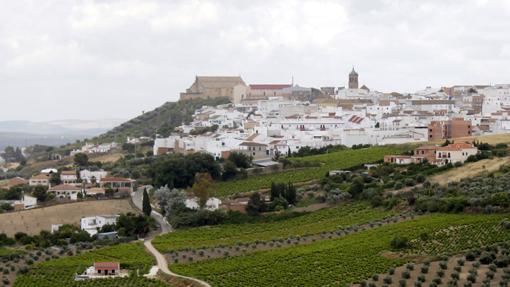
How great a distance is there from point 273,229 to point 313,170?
13.0 m

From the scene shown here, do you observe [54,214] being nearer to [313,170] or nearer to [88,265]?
[88,265]

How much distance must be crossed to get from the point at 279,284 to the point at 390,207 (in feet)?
52.8

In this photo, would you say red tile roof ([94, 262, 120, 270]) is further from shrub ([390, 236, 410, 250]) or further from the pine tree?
the pine tree

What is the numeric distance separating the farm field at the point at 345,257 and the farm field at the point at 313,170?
53.8 ft

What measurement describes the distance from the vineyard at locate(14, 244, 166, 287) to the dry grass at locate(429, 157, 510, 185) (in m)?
20.0

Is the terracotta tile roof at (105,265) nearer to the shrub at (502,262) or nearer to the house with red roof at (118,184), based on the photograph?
the shrub at (502,262)

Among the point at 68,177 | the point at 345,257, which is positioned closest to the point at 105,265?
the point at 345,257

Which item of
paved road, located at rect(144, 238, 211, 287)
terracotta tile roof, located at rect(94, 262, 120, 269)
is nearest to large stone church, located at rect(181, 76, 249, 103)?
paved road, located at rect(144, 238, 211, 287)

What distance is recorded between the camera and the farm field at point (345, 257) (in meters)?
40.2

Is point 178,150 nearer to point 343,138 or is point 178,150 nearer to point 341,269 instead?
point 343,138

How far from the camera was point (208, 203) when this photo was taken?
60344mm

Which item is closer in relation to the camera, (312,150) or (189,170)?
(189,170)

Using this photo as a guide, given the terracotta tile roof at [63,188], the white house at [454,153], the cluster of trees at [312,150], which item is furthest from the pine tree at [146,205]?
the white house at [454,153]

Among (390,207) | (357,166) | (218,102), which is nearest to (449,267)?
(390,207)
